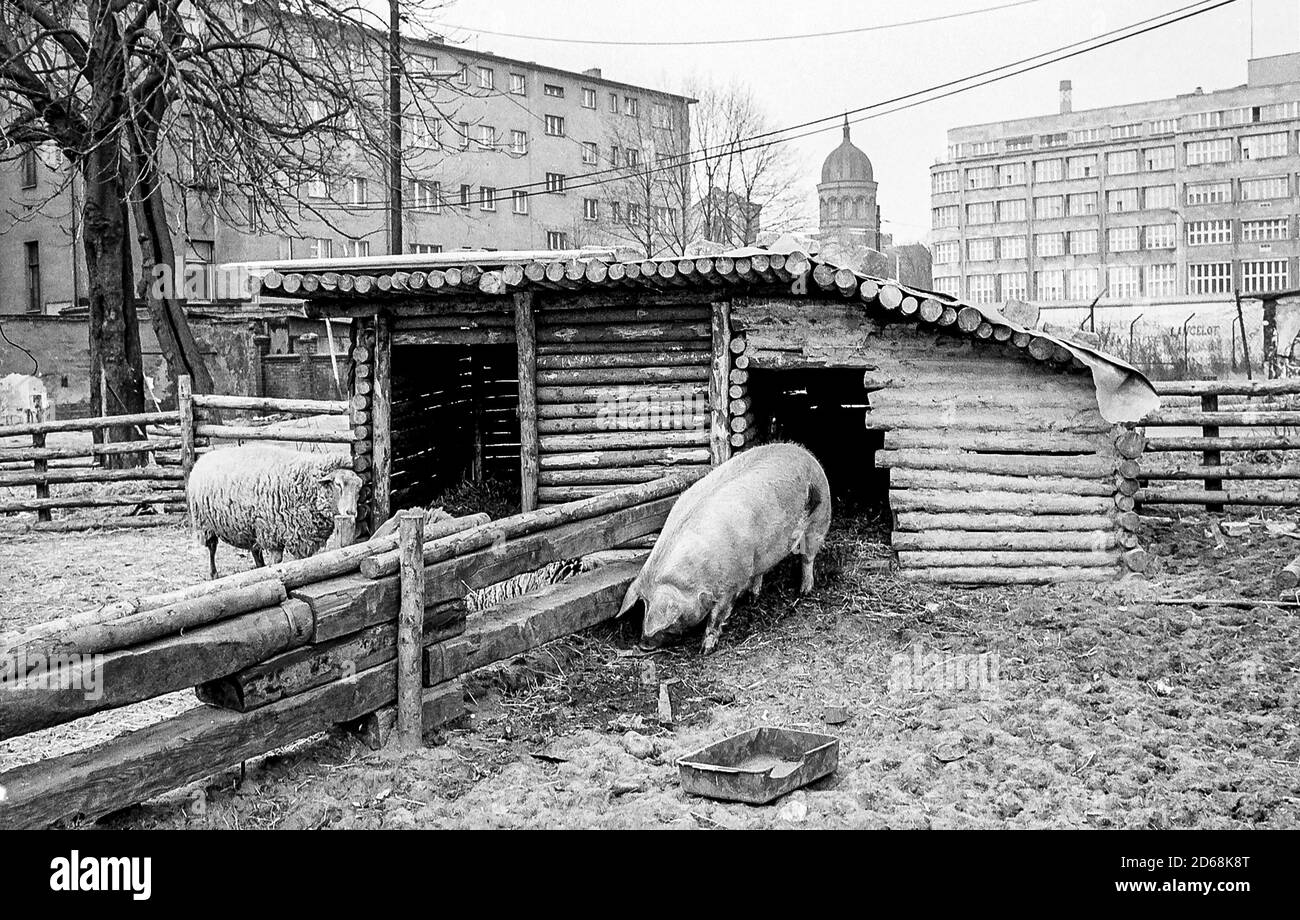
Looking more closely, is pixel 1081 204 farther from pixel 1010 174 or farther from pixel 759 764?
pixel 759 764

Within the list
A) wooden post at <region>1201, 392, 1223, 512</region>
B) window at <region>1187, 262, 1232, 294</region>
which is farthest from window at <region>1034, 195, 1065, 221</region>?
wooden post at <region>1201, 392, 1223, 512</region>

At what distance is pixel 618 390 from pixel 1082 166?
149 feet

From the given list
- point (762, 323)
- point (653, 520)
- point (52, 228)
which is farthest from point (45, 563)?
point (52, 228)

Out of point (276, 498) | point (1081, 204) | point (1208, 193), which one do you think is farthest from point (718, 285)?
point (1081, 204)

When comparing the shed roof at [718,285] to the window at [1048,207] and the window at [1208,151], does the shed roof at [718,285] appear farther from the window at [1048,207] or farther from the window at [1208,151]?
the window at [1048,207]

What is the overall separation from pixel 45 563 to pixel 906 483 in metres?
8.63

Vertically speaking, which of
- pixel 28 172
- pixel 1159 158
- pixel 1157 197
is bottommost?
pixel 28 172

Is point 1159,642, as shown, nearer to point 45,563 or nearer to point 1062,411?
point 1062,411

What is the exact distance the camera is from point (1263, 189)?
146 feet

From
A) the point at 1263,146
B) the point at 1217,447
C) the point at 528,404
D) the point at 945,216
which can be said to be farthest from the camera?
the point at 945,216

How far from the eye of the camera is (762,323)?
1011 cm

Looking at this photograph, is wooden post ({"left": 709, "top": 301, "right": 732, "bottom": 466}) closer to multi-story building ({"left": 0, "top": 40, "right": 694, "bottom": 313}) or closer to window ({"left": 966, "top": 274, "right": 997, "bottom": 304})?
multi-story building ({"left": 0, "top": 40, "right": 694, "bottom": 313})

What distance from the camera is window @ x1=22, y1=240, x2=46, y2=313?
3553cm

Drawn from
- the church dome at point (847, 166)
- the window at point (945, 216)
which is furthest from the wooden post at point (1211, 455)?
the church dome at point (847, 166)
